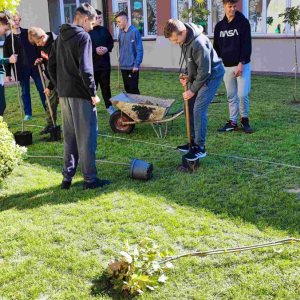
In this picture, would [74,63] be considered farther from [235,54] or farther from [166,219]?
[235,54]

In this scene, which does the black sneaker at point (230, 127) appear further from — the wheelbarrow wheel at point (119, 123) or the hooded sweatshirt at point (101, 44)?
the hooded sweatshirt at point (101, 44)

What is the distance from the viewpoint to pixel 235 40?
6.42 m

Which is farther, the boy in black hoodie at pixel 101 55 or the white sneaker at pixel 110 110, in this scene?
the white sneaker at pixel 110 110

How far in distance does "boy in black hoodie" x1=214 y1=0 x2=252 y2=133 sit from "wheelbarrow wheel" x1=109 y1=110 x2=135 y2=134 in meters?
1.54

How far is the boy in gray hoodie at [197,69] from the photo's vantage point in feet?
15.8

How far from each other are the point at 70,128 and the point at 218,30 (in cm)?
333

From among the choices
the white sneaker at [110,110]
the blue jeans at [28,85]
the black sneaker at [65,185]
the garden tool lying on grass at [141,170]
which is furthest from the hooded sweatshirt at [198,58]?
the blue jeans at [28,85]

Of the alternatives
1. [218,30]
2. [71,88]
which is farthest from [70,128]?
[218,30]

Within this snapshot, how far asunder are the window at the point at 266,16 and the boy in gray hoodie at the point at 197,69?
9189 mm

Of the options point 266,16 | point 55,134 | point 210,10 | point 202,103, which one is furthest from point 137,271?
point 210,10

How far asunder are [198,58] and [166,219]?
203 cm

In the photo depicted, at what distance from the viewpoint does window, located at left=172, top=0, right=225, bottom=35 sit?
1474cm

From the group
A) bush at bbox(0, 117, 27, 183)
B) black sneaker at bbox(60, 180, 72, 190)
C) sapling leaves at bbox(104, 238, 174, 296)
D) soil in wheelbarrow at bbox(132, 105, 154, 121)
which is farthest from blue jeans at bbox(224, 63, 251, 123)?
sapling leaves at bbox(104, 238, 174, 296)

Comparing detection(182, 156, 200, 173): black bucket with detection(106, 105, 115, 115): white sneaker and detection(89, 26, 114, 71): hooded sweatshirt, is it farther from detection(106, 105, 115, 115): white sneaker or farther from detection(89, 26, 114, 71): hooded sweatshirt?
detection(89, 26, 114, 71): hooded sweatshirt
